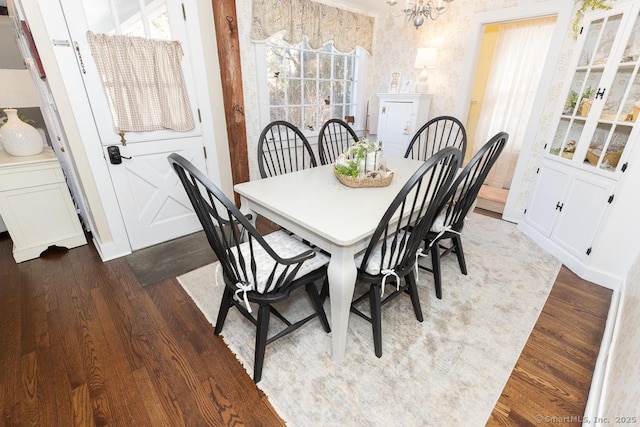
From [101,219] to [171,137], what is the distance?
0.86 meters

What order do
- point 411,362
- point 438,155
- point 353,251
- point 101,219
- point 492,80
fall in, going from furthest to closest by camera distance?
1. point 492,80
2. point 101,219
3. point 411,362
4. point 353,251
5. point 438,155

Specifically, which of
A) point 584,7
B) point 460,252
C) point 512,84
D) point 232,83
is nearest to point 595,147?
point 584,7

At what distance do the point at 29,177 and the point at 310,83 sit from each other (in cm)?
281

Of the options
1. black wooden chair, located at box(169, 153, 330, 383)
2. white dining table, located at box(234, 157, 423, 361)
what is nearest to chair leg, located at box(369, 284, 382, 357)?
white dining table, located at box(234, 157, 423, 361)

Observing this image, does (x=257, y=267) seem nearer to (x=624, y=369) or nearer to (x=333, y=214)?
(x=333, y=214)

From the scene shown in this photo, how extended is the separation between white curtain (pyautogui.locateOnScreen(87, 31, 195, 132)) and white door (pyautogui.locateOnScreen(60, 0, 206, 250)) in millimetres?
50

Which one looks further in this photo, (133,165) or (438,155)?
(133,165)

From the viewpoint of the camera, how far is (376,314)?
141 cm

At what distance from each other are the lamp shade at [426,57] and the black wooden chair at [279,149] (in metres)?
1.67

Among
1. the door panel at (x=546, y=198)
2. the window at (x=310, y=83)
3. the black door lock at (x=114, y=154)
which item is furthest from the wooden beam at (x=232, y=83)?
the door panel at (x=546, y=198)

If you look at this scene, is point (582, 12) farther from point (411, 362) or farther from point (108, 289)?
point (108, 289)

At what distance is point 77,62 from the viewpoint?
1.87m

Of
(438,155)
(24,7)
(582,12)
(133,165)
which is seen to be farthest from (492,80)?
(24,7)

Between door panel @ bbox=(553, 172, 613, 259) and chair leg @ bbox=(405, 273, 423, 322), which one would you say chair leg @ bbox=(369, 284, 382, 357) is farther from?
door panel @ bbox=(553, 172, 613, 259)
